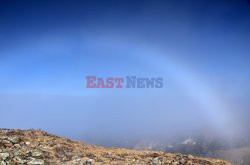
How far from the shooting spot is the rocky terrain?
81.0 ft

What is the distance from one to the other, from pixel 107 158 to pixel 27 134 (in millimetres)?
9629

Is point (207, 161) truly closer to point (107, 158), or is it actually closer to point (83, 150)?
point (107, 158)

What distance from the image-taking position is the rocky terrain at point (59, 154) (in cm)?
2470

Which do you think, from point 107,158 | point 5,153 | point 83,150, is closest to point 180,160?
point 107,158

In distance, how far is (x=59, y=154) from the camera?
2644 cm

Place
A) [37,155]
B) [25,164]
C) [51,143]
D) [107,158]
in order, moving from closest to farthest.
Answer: [25,164] → [37,155] → [107,158] → [51,143]

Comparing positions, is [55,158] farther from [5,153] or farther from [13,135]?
[13,135]

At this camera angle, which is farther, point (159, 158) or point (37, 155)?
point (159, 158)

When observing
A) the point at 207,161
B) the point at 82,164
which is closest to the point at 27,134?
the point at 82,164

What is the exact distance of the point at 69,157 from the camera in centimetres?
2617

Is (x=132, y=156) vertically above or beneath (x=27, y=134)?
beneath

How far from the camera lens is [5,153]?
24.5m

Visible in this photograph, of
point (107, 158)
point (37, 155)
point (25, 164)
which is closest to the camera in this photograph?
point (25, 164)

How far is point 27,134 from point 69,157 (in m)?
6.98
